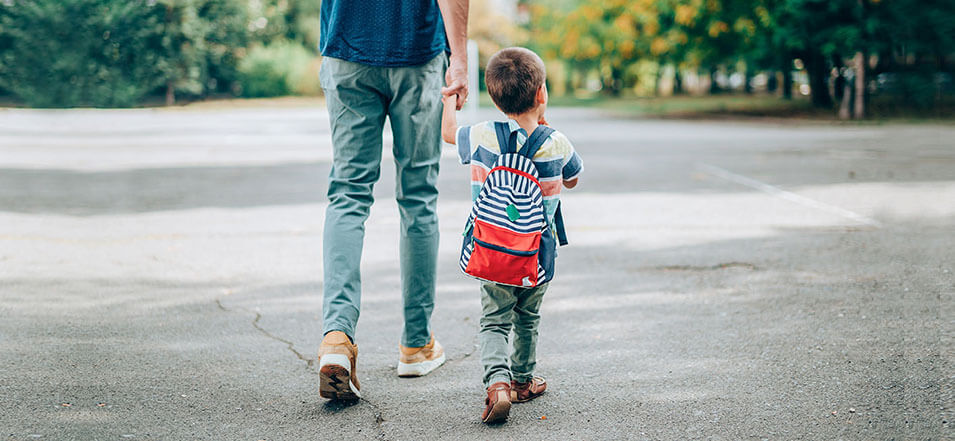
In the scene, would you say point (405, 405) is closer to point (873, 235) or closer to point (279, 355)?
point (279, 355)

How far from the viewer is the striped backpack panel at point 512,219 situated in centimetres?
296

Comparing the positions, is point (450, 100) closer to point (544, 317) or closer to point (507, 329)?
point (507, 329)

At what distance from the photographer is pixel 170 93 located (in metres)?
33.1

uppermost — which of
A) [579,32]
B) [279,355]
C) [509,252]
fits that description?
[579,32]

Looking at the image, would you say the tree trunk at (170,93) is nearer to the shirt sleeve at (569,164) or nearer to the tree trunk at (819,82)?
the tree trunk at (819,82)

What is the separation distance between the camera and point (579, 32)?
3584cm

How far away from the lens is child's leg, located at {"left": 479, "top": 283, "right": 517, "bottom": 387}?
3.02 m

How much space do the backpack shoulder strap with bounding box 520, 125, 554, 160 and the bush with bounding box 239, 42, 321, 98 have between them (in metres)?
43.4

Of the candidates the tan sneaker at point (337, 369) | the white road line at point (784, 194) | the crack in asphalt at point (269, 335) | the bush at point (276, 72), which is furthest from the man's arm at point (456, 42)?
the bush at point (276, 72)

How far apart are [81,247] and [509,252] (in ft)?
14.7

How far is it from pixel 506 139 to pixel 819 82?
28820 millimetres

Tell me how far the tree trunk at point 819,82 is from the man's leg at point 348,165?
93.3 ft

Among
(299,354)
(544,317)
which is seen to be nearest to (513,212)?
(299,354)

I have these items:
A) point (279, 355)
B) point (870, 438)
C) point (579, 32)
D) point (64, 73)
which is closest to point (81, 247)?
point (279, 355)
